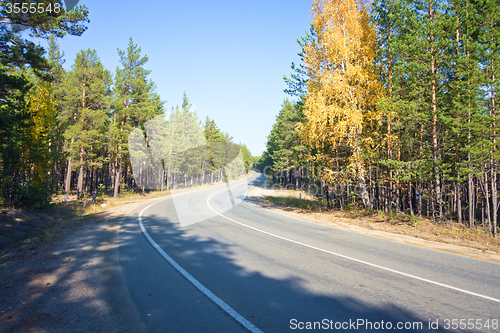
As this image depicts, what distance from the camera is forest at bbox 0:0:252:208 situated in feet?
30.8

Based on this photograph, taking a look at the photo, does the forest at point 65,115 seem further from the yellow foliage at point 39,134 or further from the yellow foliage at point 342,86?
the yellow foliage at point 342,86

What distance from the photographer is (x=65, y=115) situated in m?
24.9

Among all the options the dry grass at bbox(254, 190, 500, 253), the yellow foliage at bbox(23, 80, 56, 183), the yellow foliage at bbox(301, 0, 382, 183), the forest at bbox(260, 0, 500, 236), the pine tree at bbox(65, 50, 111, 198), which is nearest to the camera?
the dry grass at bbox(254, 190, 500, 253)

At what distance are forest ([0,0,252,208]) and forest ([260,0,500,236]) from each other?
12.8m

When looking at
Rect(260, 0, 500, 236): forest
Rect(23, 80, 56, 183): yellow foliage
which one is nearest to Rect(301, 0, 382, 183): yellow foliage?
Rect(260, 0, 500, 236): forest

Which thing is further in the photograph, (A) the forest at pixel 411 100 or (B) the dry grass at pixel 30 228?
(A) the forest at pixel 411 100

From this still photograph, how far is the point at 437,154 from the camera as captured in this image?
11.3 metres

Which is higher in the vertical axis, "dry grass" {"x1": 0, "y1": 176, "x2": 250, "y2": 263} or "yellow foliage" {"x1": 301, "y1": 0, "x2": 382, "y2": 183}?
"yellow foliage" {"x1": 301, "y1": 0, "x2": 382, "y2": 183}

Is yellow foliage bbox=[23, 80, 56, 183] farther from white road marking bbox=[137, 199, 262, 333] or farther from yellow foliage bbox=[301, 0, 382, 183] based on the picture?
yellow foliage bbox=[301, 0, 382, 183]

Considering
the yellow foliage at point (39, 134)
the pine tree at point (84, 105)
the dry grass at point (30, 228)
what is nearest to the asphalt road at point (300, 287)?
the dry grass at point (30, 228)

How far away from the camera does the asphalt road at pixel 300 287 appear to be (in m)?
3.46

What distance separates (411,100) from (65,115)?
30.6 m

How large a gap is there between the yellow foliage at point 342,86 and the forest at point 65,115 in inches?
481

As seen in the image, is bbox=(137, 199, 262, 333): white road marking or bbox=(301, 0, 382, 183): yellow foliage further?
bbox=(301, 0, 382, 183): yellow foliage
